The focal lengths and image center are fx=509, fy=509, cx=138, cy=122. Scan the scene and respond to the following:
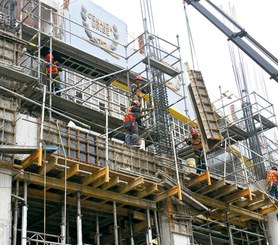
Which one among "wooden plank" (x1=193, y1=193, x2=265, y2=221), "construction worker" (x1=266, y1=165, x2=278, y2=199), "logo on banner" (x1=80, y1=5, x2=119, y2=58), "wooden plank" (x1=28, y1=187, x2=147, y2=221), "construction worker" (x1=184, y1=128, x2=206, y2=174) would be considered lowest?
"wooden plank" (x1=28, y1=187, x2=147, y2=221)

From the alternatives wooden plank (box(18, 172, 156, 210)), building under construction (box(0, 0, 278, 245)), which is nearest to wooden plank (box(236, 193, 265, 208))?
building under construction (box(0, 0, 278, 245))

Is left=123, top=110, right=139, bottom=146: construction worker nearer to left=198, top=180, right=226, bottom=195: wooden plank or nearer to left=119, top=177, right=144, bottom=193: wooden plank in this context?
left=119, top=177, right=144, bottom=193: wooden plank

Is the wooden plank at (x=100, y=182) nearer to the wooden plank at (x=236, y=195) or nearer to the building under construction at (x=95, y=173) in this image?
the building under construction at (x=95, y=173)

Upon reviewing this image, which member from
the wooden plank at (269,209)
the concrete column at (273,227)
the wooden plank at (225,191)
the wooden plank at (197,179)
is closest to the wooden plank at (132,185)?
the wooden plank at (197,179)

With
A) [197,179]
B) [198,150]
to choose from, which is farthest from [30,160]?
[198,150]

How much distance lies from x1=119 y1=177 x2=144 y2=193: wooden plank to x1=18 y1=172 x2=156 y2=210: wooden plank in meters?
0.28

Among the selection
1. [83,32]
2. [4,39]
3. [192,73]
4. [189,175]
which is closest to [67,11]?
[83,32]

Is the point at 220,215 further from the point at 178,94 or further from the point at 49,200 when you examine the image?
the point at 178,94

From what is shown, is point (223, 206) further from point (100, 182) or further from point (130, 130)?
point (100, 182)

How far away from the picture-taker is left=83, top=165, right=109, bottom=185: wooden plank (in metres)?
15.8

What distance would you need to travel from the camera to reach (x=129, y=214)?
18.6 m

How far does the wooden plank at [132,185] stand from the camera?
16.8m

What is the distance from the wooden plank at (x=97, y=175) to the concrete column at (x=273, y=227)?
33.8ft

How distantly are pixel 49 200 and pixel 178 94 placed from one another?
22714mm
